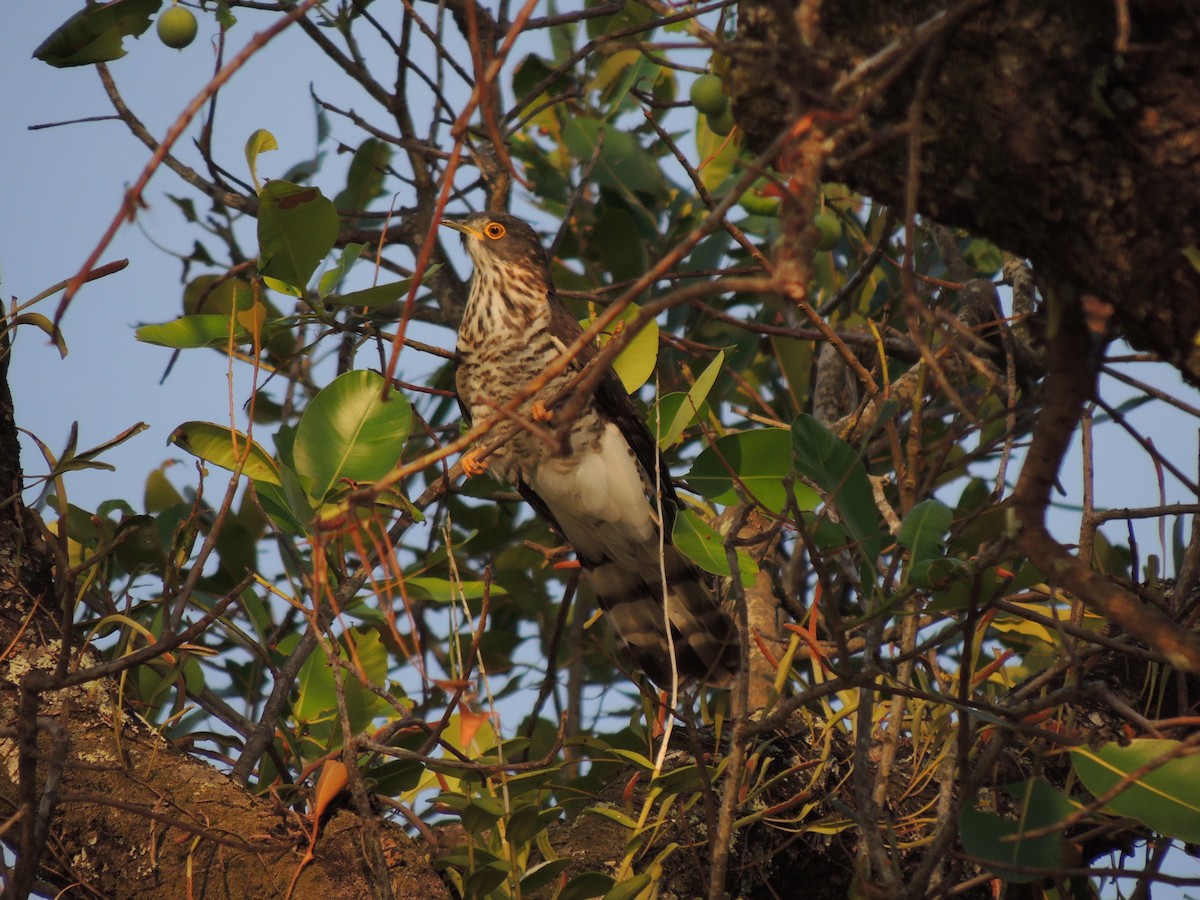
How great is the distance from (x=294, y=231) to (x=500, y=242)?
1.85 meters

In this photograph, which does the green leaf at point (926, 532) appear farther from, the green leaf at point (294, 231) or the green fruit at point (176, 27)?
the green fruit at point (176, 27)

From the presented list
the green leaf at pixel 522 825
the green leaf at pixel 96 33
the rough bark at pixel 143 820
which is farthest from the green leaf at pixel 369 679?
the green leaf at pixel 96 33

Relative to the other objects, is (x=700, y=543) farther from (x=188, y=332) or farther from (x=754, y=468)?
(x=188, y=332)

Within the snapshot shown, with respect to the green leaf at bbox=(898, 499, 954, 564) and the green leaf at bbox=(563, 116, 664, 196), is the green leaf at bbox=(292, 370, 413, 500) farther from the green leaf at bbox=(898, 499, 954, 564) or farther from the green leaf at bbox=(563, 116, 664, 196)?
the green leaf at bbox=(563, 116, 664, 196)

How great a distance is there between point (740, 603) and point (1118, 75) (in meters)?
1.10

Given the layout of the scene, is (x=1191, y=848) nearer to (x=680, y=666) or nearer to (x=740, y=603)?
(x=740, y=603)

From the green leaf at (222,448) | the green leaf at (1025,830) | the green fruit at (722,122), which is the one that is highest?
the green fruit at (722,122)

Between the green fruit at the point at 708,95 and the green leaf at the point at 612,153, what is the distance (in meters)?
0.91

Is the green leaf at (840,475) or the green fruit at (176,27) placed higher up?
the green fruit at (176,27)

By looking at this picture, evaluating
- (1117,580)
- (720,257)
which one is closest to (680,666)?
(720,257)

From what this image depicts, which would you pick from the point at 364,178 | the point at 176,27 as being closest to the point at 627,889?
the point at 176,27

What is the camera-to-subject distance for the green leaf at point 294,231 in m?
2.23

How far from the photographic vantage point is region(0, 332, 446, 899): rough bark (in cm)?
221

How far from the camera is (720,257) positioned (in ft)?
13.5
